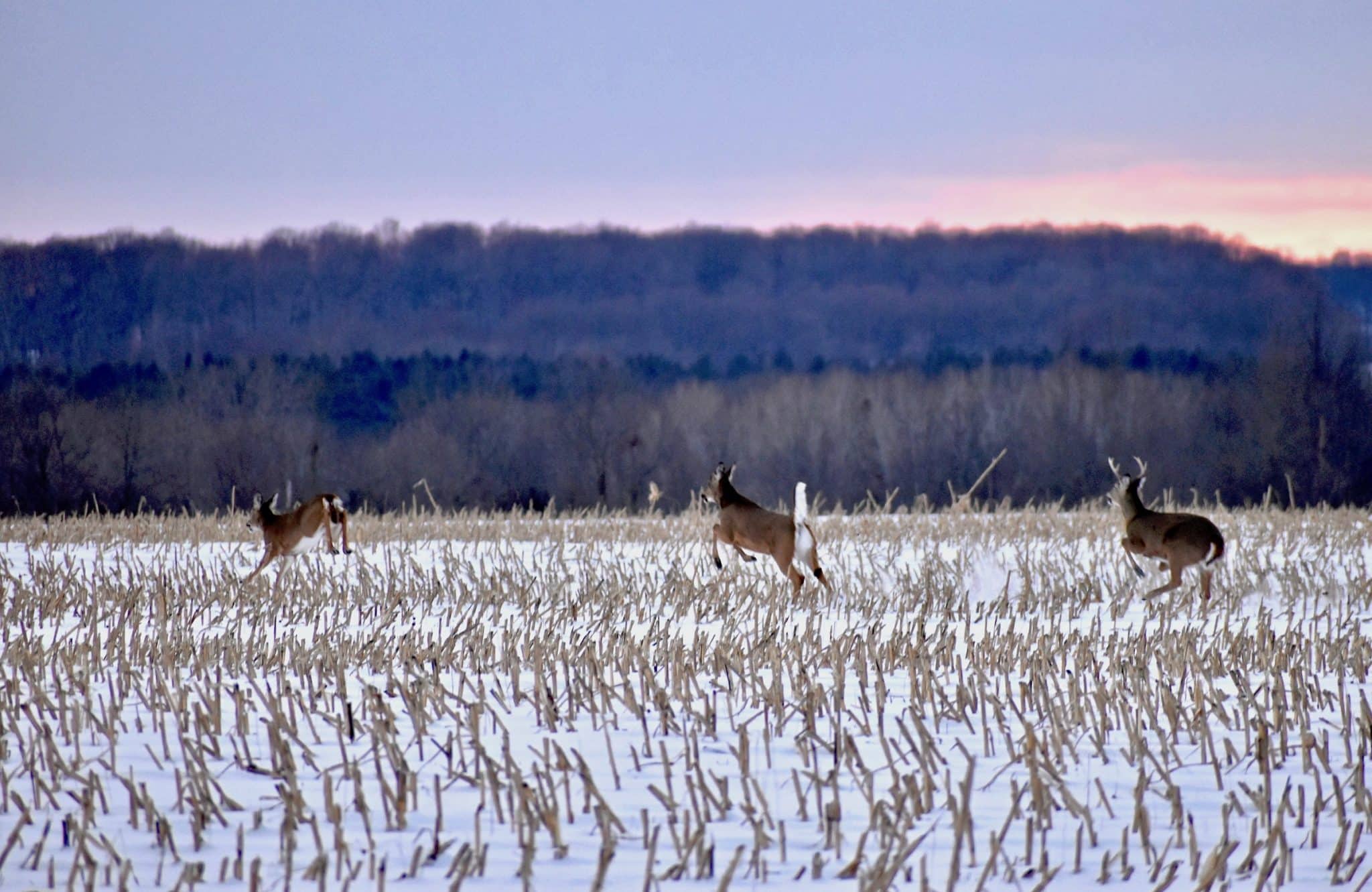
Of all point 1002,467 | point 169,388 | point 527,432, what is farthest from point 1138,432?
point 169,388

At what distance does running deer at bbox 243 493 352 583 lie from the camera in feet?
40.2

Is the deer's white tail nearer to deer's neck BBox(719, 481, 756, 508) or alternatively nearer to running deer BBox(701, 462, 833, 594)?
running deer BBox(701, 462, 833, 594)

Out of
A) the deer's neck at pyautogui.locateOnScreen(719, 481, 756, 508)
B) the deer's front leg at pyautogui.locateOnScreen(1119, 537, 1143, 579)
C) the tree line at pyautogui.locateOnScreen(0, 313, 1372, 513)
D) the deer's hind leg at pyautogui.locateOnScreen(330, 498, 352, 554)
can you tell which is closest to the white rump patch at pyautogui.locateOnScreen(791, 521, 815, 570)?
the deer's neck at pyautogui.locateOnScreen(719, 481, 756, 508)

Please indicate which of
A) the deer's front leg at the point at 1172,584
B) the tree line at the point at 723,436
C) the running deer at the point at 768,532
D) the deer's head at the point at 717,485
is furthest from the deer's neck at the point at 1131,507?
the tree line at the point at 723,436

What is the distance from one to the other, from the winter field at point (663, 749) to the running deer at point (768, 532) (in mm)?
724

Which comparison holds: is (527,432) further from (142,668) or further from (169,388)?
(142,668)

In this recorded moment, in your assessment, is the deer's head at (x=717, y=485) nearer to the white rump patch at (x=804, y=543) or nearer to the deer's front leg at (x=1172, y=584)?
the white rump patch at (x=804, y=543)

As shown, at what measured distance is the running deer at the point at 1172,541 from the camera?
1065cm

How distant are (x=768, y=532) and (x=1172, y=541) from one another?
131 inches

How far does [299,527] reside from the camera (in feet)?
40.2

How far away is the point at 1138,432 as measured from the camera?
2557 inches

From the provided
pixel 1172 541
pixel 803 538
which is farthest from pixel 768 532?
pixel 1172 541

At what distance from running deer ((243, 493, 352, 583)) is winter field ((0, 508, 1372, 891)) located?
2.02m

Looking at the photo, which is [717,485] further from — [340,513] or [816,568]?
[340,513]
